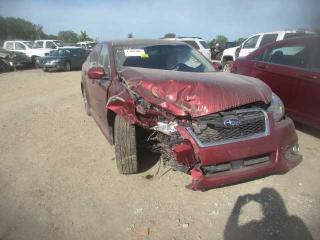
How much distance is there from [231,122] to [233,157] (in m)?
0.35

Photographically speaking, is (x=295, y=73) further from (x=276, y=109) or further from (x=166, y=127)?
(x=166, y=127)

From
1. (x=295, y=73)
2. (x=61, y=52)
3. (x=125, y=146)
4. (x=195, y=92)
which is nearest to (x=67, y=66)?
(x=61, y=52)

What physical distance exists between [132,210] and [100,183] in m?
0.76

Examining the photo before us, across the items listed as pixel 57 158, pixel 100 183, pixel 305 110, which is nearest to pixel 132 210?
pixel 100 183

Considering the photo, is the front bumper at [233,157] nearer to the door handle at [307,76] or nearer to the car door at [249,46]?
the door handle at [307,76]

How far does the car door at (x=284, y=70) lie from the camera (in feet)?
18.6

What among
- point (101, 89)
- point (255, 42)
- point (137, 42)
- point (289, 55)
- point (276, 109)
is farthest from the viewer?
point (255, 42)

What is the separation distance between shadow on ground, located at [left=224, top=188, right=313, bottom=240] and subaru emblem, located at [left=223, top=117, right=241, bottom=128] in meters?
0.82

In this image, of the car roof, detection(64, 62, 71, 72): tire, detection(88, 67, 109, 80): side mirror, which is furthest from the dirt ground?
detection(64, 62, 71, 72): tire

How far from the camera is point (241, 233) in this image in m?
3.27

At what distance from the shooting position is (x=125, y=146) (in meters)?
4.22

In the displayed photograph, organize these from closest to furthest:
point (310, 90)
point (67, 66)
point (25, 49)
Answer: point (310, 90), point (67, 66), point (25, 49)

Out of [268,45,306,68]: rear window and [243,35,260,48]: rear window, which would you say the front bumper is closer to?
[268,45,306,68]: rear window

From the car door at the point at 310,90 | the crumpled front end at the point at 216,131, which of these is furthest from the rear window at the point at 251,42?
the crumpled front end at the point at 216,131
